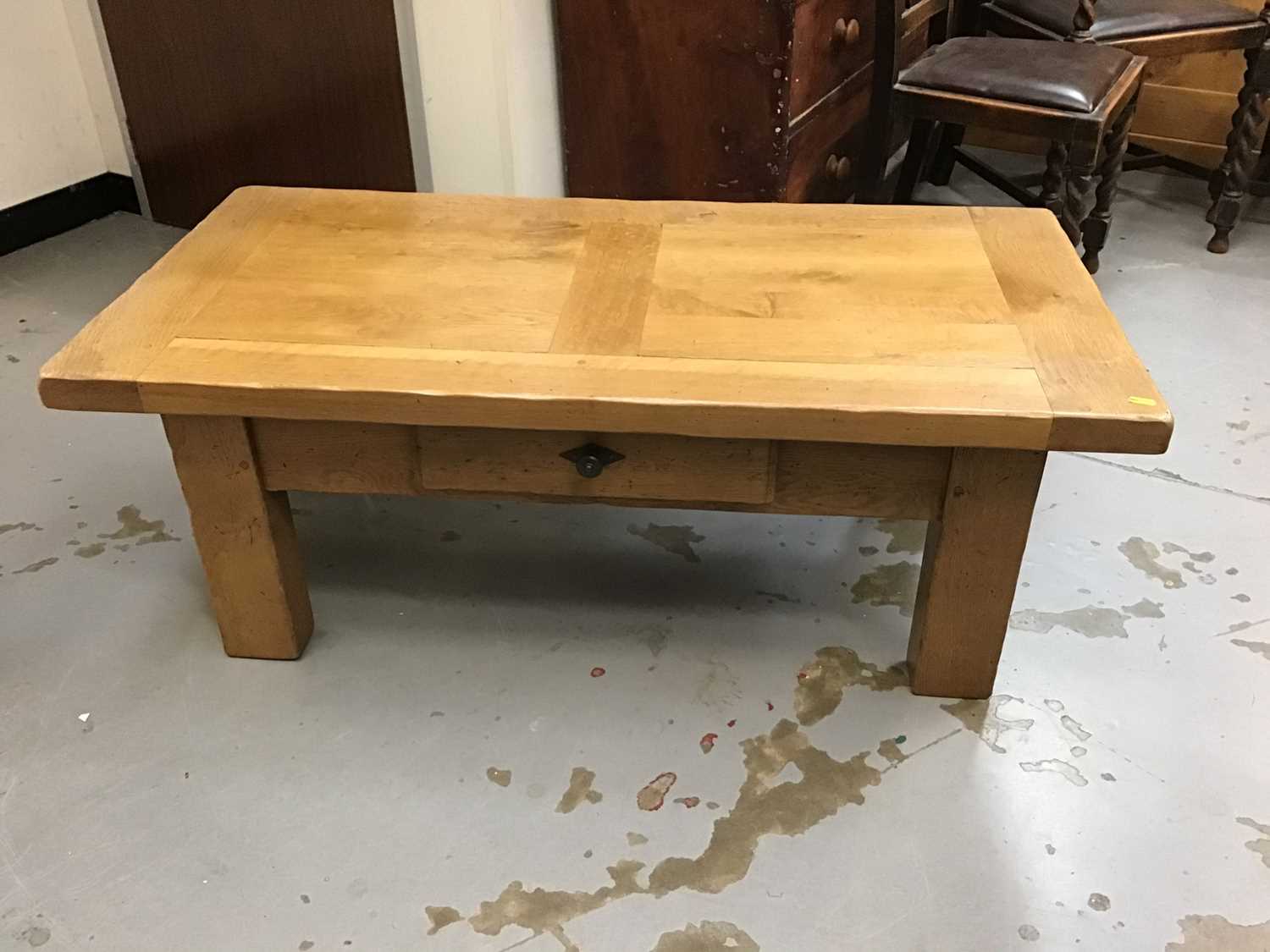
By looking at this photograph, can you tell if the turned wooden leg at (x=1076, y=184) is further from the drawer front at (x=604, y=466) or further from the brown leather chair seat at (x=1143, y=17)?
the drawer front at (x=604, y=466)

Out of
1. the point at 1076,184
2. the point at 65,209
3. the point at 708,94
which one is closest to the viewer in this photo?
the point at 708,94

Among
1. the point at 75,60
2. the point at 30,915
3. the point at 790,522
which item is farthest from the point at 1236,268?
the point at 75,60

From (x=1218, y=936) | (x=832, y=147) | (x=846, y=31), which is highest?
(x=846, y=31)

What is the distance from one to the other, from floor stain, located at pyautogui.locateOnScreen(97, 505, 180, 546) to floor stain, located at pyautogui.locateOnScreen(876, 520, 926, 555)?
44.7 inches

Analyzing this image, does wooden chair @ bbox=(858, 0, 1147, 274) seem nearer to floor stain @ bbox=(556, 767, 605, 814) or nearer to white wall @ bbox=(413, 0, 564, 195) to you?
white wall @ bbox=(413, 0, 564, 195)

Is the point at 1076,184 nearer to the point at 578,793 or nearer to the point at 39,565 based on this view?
the point at 578,793

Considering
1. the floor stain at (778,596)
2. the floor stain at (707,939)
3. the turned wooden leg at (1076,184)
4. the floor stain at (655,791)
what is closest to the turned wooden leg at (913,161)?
the turned wooden leg at (1076,184)

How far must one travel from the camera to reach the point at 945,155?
9.40 feet

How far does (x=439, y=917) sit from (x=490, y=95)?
1567 mm

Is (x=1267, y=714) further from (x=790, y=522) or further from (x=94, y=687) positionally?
(x=94, y=687)

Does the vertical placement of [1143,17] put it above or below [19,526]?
above

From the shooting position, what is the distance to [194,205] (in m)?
2.71

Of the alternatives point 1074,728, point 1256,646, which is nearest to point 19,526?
point 1074,728

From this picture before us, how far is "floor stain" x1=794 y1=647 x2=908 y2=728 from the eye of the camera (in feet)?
4.43
